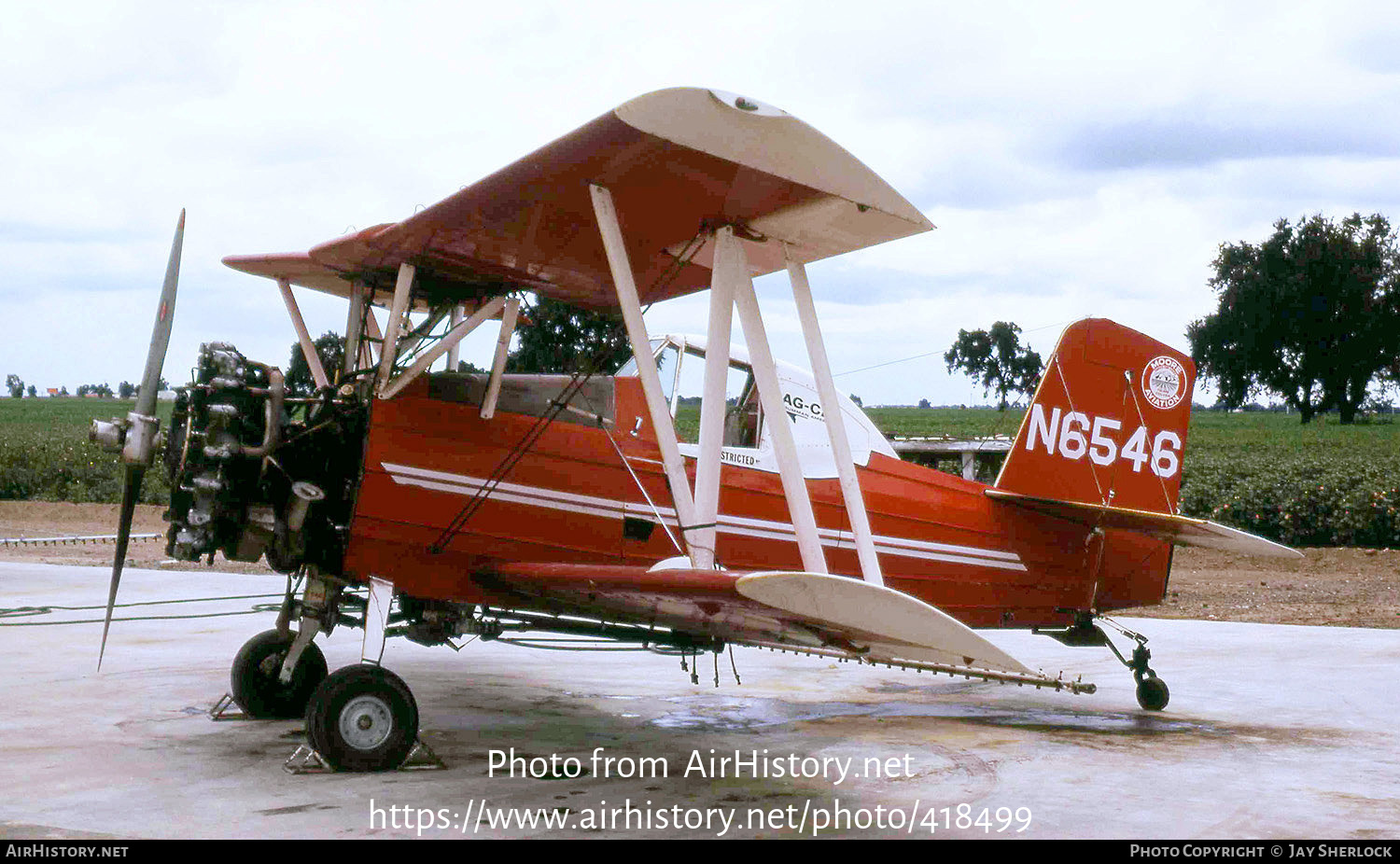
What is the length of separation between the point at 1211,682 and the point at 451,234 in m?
6.62

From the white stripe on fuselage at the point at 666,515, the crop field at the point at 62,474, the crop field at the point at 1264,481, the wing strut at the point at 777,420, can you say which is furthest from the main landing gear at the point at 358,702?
the crop field at the point at 62,474

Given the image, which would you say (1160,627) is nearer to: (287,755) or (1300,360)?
(287,755)

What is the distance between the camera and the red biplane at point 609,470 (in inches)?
209

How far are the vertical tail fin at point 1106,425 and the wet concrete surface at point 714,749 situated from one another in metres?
1.49

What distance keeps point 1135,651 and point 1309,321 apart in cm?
5887

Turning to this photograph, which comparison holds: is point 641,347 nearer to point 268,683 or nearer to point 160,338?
point 160,338

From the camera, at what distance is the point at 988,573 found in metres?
7.51

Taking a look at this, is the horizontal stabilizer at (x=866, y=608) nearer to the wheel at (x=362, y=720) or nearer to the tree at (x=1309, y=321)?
the wheel at (x=362, y=720)

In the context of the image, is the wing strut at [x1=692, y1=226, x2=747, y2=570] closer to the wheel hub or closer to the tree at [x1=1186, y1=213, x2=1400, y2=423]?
the wheel hub

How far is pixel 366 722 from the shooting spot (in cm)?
564

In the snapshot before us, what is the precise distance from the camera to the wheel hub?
5.59 m

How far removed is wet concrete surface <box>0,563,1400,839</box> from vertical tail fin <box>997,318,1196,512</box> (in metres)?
1.49

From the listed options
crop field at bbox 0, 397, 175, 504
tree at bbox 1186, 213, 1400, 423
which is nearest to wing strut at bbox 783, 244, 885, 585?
crop field at bbox 0, 397, 175, 504

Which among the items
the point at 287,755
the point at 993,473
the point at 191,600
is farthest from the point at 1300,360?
the point at 287,755
